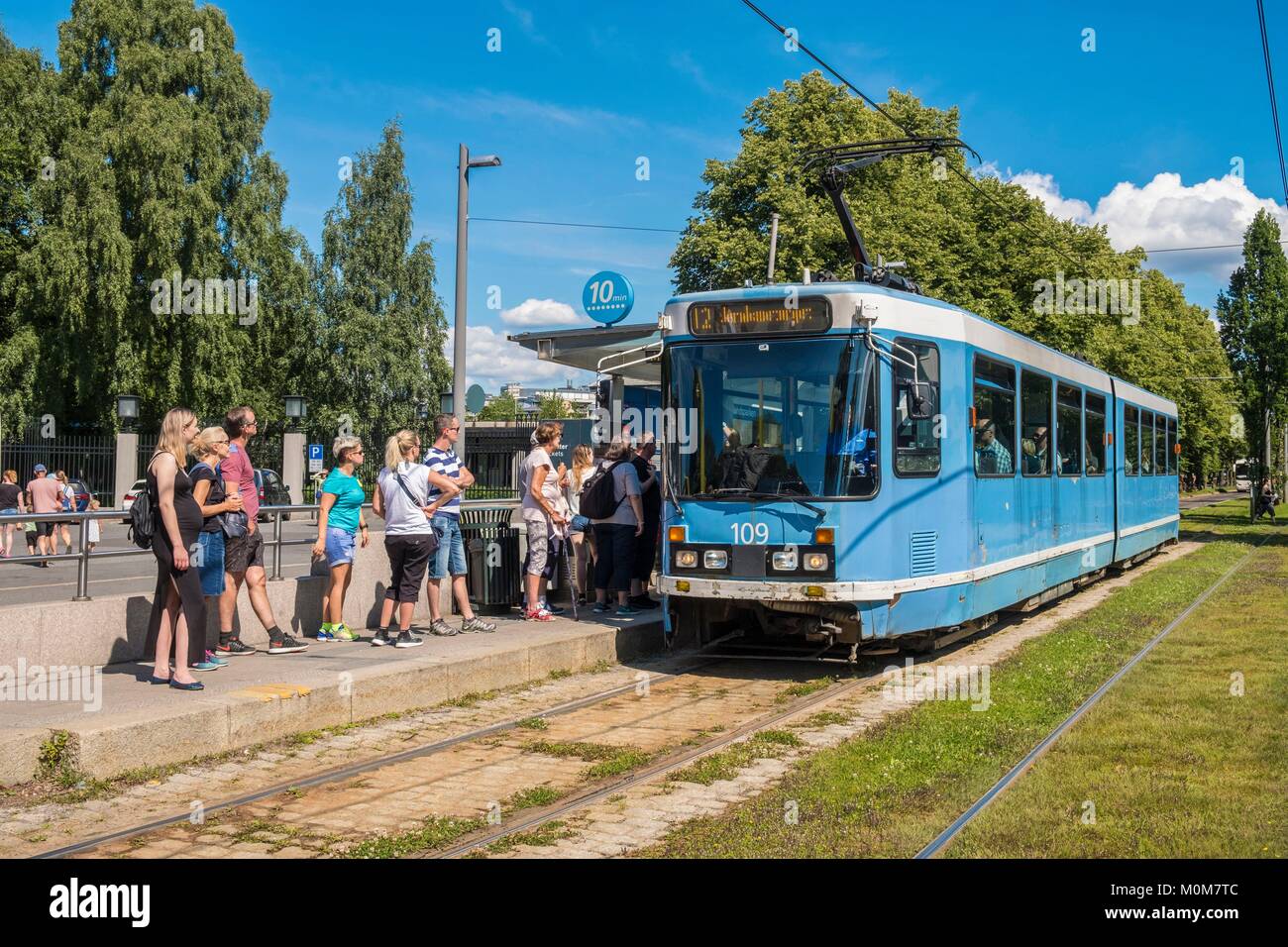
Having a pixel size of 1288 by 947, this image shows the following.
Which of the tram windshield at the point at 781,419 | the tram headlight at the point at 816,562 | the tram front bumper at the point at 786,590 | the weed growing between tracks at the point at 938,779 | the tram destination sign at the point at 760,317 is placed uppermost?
the tram destination sign at the point at 760,317

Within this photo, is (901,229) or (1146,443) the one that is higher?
(901,229)

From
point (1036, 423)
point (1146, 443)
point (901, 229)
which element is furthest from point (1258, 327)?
point (1036, 423)

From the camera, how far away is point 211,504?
852 cm

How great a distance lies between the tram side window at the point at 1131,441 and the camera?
62.4ft

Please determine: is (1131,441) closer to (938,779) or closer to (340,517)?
(340,517)

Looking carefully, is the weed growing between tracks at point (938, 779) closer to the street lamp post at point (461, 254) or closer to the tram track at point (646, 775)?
the tram track at point (646, 775)

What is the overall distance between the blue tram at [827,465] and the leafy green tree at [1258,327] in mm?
38027

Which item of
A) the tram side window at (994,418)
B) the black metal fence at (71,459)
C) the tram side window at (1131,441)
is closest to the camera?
the tram side window at (994,418)

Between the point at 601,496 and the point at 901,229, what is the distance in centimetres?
2828

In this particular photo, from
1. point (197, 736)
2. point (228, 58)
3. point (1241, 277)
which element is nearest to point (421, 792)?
point (197, 736)

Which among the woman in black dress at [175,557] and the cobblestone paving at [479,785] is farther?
the woman in black dress at [175,557]

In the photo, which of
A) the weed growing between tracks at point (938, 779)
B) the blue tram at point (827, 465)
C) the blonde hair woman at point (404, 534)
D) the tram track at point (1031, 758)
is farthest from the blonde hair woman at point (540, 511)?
the tram track at point (1031, 758)

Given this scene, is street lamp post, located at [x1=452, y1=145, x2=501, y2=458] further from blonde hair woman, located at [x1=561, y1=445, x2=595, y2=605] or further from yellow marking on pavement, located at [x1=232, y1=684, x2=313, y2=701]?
yellow marking on pavement, located at [x1=232, y1=684, x2=313, y2=701]

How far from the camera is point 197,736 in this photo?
693 cm
